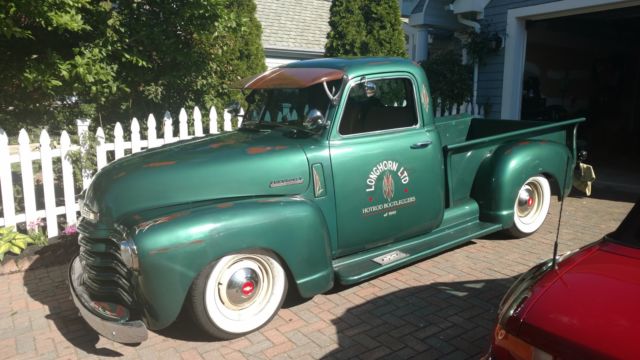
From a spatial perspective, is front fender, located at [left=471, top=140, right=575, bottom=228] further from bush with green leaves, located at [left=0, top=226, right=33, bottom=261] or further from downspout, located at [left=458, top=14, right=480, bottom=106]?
downspout, located at [left=458, top=14, right=480, bottom=106]

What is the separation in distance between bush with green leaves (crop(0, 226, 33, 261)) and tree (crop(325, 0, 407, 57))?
6749 millimetres

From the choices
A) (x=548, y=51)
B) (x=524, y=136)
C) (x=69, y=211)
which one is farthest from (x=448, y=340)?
(x=548, y=51)

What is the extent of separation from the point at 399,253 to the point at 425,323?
76cm

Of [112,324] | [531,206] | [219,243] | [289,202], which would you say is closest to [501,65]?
[531,206]

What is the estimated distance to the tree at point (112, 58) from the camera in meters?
5.42

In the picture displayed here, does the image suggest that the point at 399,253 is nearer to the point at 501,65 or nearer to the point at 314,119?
the point at 314,119

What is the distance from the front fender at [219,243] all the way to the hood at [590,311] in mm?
1747

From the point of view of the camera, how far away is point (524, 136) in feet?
17.9

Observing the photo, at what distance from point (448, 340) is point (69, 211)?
14.7 feet

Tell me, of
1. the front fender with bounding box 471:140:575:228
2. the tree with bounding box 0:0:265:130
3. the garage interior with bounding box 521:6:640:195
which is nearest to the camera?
the front fender with bounding box 471:140:575:228

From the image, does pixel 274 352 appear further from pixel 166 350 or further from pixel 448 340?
pixel 448 340

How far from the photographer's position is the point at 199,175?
11.5 ft

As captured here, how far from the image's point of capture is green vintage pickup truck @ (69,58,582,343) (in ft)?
10.3

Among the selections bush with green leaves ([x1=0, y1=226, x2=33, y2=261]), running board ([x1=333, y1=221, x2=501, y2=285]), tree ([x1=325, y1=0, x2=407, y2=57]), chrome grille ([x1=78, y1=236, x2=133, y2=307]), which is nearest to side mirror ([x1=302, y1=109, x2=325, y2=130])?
running board ([x1=333, y1=221, x2=501, y2=285])
